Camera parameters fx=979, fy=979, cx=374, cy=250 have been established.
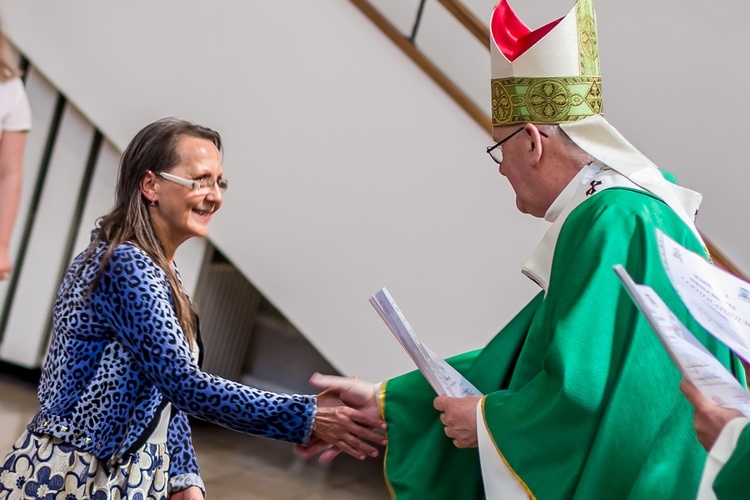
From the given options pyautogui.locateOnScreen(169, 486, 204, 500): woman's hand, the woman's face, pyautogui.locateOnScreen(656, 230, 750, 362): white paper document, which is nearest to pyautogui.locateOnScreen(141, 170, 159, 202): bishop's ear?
the woman's face

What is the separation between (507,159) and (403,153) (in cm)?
222

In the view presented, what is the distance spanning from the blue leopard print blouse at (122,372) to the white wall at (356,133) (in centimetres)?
241

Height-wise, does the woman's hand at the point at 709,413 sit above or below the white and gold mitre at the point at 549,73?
below

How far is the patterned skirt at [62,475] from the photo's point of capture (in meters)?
1.88

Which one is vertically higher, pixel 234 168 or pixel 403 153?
pixel 403 153

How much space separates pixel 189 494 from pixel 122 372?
1.10 feet

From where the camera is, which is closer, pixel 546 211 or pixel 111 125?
pixel 546 211

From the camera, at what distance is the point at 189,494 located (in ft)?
6.85

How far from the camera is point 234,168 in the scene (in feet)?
15.4

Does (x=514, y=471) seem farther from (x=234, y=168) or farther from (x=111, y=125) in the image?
(x=111, y=125)

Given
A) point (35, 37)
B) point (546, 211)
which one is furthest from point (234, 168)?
point (546, 211)

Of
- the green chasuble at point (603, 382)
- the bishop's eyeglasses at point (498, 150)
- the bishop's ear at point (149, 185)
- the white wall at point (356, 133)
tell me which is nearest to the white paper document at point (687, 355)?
the green chasuble at point (603, 382)

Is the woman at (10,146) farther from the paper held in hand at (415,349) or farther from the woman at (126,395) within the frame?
the paper held in hand at (415,349)

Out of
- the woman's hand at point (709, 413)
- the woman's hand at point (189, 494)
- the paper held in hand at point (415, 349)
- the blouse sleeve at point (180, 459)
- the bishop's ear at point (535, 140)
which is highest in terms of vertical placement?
the bishop's ear at point (535, 140)
